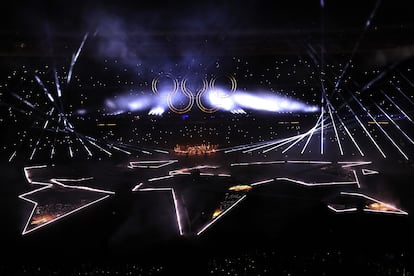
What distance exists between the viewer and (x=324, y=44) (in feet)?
21.0

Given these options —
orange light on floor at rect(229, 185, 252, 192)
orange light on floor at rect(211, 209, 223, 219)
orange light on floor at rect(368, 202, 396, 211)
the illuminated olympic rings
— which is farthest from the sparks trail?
orange light on floor at rect(368, 202, 396, 211)

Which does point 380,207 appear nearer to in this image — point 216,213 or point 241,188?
point 241,188

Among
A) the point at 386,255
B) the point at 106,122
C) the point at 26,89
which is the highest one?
the point at 26,89

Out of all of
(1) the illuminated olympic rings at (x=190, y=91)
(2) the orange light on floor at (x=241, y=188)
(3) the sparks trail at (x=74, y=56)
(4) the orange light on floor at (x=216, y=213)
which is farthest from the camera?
(1) the illuminated olympic rings at (x=190, y=91)

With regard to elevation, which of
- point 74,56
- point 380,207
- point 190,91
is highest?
point 74,56

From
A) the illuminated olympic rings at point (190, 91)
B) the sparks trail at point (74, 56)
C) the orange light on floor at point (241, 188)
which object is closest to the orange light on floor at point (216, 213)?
the orange light on floor at point (241, 188)

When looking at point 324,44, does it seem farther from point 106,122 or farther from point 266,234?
point 106,122

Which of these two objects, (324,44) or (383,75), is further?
(383,75)

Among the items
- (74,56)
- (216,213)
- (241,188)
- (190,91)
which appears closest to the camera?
(216,213)

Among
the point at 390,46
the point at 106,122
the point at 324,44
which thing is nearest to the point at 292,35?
the point at 324,44

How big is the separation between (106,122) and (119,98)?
2.52 ft

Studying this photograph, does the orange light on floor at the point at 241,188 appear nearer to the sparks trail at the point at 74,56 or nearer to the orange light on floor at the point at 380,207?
the orange light on floor at the point at 380,207

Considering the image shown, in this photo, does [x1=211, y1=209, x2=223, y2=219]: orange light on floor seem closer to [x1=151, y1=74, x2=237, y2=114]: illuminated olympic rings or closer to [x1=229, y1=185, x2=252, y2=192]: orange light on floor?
[x1=229, y1=185, x2=252, y2=192]: orange light on floor

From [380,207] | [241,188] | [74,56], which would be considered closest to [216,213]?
[241,188]
